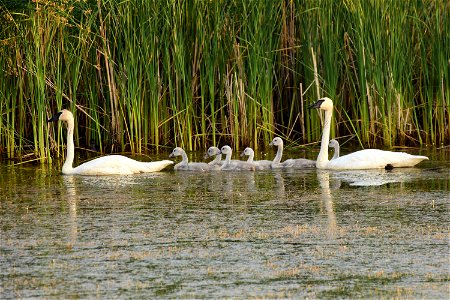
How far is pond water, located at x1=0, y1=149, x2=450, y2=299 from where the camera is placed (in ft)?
20.6

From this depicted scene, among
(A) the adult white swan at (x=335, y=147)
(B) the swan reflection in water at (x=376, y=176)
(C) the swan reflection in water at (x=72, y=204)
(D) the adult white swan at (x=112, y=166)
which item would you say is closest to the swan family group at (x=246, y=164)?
(D) the adult white swan at (x=112, y=166)

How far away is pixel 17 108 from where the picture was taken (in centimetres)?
1437

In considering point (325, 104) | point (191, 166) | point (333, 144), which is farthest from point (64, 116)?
point (333, 144)

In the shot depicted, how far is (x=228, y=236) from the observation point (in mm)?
7789

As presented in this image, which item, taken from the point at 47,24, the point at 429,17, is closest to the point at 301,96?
the point at 429,17

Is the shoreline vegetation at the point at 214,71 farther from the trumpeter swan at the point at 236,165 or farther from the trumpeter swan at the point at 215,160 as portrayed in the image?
the trumpeter swan at the point at 236,165

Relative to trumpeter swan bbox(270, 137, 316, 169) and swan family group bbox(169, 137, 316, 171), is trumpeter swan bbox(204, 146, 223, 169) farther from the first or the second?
trumpeter swan bbox(270, 137, 316, 169)

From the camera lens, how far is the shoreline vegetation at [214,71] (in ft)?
44.2

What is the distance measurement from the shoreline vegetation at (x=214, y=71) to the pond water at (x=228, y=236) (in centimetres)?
238

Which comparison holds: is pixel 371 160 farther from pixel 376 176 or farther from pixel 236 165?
pixel 236 165

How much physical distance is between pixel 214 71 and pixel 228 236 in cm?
651

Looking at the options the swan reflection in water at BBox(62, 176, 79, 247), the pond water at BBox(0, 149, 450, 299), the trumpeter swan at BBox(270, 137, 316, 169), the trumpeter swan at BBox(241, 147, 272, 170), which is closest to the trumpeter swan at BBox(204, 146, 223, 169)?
the trumpeter swan at BBox(241, 147, 272, 170)

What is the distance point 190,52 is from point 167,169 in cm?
220

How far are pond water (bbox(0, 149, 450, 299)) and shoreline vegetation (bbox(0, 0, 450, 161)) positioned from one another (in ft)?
7.80
